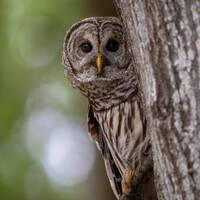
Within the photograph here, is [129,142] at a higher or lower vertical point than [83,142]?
higher

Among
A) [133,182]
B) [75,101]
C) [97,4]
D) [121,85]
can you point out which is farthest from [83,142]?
[133,182]

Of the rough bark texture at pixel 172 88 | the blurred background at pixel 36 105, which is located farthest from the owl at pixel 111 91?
the blurred background at pixel 36 105

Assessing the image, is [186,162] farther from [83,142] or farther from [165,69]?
[83,142]

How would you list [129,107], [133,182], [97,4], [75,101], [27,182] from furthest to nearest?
[75,101], [27,182], [97,4], [129,107], [133,182]

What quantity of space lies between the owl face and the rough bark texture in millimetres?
1461

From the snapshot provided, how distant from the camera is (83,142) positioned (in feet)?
30.6

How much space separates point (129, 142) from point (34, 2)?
4488 millimetres

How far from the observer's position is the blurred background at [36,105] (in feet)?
26.5

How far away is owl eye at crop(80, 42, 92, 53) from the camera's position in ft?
14.4

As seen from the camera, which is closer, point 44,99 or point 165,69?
point 165,69

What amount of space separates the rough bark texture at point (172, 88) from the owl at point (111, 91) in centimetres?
116

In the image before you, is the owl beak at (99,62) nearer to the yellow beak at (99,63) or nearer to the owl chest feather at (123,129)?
the yellow beak at (99,63)

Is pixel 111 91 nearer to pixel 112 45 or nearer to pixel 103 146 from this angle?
pixel 112 45

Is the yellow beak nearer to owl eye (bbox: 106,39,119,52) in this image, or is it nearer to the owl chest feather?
owl eye (bbox: 106,39,119,52)
